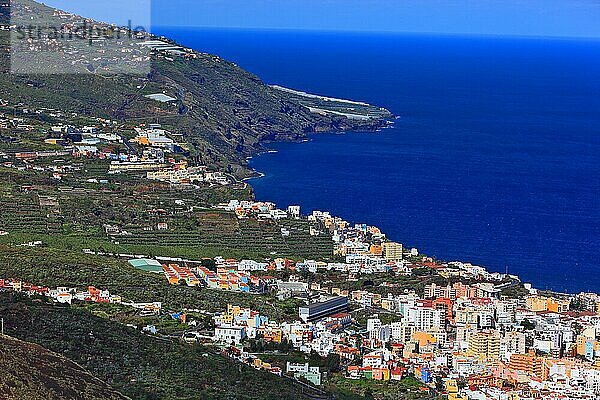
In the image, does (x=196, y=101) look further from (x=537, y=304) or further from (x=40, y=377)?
(x=40, y=377)

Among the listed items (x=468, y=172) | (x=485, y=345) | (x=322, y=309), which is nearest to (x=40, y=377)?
(x=485, y=345)

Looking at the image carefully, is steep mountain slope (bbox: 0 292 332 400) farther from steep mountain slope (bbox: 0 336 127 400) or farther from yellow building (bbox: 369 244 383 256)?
yellow building (bbox: 369 244 383 256)

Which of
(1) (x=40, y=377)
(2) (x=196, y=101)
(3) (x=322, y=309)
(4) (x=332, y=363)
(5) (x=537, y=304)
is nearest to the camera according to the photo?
(1) (x=40, y=377)

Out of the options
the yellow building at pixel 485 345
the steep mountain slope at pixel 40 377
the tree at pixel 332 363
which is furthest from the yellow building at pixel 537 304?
the steep mountain slope at pixel 40 377

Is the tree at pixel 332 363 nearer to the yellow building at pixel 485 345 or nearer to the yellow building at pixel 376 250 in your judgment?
the yellow building at pixel 485 345

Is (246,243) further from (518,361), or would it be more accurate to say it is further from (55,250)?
(518,361)

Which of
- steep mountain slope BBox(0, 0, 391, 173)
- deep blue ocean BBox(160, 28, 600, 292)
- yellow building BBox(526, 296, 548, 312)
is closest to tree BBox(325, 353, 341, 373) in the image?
yellow building BBox(526, 296, 548, 312)
